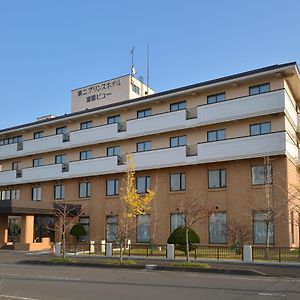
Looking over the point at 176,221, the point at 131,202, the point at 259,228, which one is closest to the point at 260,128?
the point at 259,228

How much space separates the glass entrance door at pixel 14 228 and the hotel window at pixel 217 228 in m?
21.0

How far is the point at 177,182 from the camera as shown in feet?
116

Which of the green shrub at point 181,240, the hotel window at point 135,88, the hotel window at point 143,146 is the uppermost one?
the hotel window at point 135,88

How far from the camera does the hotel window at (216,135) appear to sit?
110 ft

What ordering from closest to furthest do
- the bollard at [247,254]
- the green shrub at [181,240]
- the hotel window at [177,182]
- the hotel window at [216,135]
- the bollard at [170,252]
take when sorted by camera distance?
the bollard at [247,254] → the bollard at [170,252] → the green shrub at [181,240] → the hotel window at [216,135] → the hotel window at [177,182]

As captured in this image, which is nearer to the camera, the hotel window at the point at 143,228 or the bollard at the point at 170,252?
the bollard at the point at 170,252

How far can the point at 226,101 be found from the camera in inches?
1275

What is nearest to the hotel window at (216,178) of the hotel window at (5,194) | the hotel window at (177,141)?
the hotel window at (177,141)

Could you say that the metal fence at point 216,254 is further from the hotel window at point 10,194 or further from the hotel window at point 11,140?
the hotel window at point 11,140

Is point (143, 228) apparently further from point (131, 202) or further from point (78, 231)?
point (78, 231)

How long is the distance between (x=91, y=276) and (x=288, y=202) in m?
15.9

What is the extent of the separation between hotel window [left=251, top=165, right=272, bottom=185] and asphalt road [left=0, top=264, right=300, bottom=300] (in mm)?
13129

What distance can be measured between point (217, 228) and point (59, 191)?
54.4 ft

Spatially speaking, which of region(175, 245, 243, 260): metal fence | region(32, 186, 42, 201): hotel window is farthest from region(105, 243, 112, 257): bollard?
region(32, 186, 42, 201): hotel window
